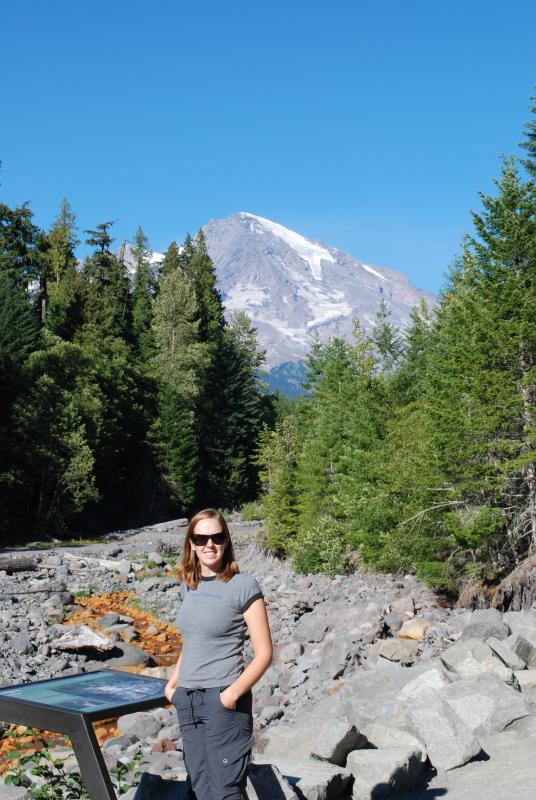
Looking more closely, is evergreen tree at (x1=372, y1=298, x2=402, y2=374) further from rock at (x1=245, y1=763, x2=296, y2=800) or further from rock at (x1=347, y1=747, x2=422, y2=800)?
rock at (x1=245, y1=763, x2=296, y2=800)

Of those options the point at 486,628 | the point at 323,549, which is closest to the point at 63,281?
the point at 323,549

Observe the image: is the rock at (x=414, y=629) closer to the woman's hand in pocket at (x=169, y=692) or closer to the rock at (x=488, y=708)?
the rock at (x=488, y=708)

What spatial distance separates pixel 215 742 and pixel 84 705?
87cm

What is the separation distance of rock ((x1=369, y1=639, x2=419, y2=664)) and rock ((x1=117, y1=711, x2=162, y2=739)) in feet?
15.9

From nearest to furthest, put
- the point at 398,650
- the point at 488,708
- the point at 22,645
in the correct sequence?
1. the point at 488,708
2. the point at 398,650
3. the point at 22,645

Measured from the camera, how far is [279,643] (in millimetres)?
20000

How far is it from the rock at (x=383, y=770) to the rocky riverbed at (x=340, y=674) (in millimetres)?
13

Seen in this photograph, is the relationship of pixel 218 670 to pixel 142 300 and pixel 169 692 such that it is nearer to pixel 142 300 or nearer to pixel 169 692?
pixel 169 692

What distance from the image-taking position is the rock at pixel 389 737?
26.2 feet

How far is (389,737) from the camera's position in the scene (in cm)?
815

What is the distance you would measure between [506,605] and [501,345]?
671cm

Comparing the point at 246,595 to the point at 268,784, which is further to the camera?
the point at 268,784

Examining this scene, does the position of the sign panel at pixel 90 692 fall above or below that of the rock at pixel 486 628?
above

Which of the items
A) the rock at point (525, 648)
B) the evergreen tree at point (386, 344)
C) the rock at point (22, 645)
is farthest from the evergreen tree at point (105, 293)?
the rock at point (525, 648)
